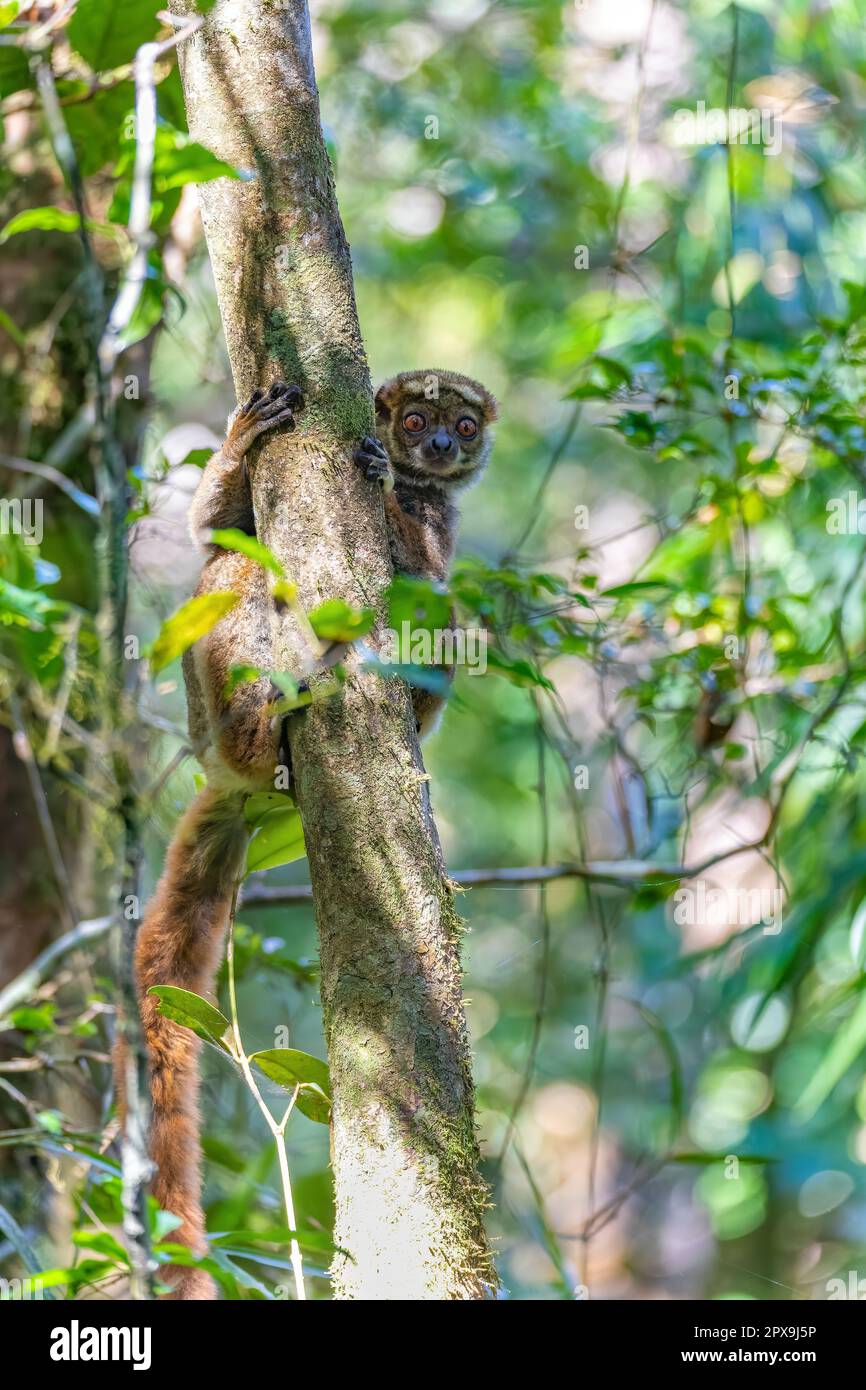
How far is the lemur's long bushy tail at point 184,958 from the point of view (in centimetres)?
316

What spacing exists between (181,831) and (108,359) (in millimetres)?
2099

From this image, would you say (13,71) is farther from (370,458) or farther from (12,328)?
(370,458)

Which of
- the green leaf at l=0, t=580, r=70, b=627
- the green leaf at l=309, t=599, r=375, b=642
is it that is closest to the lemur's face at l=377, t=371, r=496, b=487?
the green leaf at l=0, t=580, r=70, b=627

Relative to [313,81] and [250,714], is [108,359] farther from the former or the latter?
[250,714]

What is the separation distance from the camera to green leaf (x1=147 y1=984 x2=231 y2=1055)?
2594 millimetres

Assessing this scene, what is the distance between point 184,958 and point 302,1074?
1002 mm

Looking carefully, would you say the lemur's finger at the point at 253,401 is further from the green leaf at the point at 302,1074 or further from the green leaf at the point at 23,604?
the green leaf at the point at 302,1074

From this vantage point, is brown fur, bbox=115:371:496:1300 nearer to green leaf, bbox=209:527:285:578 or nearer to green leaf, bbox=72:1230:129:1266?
green leaf, bbox=72:1230:129:1266

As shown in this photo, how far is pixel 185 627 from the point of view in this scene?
193cm

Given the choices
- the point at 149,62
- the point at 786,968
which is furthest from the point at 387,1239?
the point at 786,968

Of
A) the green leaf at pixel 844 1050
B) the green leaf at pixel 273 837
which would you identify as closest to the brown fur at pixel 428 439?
the green leaf at pixel 273 837

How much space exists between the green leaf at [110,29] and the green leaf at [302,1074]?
2.59m

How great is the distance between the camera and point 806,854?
684 cm

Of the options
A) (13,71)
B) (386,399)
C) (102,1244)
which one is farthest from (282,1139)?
(386,399)
